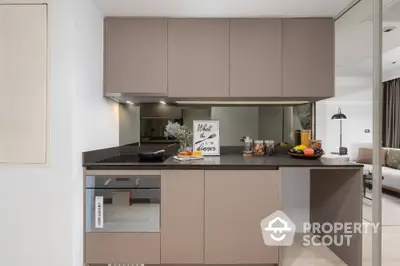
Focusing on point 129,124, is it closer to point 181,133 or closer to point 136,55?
point 181,133

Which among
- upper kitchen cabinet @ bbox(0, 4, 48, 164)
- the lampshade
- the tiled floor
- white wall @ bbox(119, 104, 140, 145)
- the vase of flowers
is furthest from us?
the lampshade

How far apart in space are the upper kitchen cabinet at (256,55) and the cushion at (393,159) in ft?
13.0

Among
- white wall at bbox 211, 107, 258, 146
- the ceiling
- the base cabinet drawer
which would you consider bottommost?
the base cabinet drawer

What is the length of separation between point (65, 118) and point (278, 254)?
196cm

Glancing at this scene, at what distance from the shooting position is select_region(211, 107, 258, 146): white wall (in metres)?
2.84

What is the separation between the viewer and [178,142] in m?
2.82

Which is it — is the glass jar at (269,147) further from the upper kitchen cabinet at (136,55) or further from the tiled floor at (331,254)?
the upper kitchen cabinet at (136,55)

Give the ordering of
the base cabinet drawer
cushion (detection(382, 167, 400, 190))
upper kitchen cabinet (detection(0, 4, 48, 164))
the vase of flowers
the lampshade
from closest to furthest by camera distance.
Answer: upper kitchen cabinet (detection(0, 4, 48, 164)), the base cabinet drawer, the vase of flowers, cushion (detection(382, 167, 400, 190)), the lampshade

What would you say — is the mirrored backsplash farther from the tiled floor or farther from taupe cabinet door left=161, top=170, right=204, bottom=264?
the tiled floor

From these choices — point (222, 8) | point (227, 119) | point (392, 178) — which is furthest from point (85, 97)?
point (392, 178)

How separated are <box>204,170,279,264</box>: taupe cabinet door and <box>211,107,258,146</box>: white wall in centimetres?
88

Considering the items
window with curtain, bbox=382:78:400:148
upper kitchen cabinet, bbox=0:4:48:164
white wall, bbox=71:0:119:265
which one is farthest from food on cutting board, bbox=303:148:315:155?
window with curtain, bbox=382:78:400:148

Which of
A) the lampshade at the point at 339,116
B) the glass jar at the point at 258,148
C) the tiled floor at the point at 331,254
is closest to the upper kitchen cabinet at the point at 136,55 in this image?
the glass jar at the point at 258,148

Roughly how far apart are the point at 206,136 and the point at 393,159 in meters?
4.27
